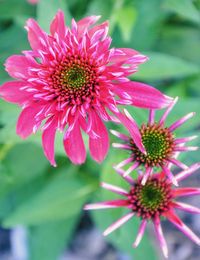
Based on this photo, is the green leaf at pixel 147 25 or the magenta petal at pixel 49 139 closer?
the magenta petal at pixel 49 139

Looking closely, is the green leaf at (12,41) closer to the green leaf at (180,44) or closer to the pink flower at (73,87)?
the green leaf at (180,44)

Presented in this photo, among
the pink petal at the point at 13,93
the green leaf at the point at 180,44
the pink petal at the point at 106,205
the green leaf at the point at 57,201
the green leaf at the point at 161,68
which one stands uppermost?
the pink petal at the point at 13,93

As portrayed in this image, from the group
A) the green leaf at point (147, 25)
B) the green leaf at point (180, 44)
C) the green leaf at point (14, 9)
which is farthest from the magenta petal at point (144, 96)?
the green leaf at point (180, 44)

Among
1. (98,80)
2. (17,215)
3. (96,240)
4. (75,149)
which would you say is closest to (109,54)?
(98,80)

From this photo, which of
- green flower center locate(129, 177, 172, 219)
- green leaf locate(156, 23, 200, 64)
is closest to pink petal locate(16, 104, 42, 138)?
green flower center locate(129, 177, 172, 219)

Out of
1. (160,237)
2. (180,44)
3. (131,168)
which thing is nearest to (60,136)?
(131,168)

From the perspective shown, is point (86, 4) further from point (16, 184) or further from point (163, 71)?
point (16, 184)

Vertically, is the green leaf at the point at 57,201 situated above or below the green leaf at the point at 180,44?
below

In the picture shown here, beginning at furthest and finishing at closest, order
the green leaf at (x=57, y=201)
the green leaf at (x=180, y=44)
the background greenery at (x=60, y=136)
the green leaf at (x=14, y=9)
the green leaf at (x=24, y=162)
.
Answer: the green leaf at (x=180, y=44) → the green leaf at (x=14, y=9) → the green leaf at (x=24, y=162) → the green leaf at (x=57, y=201) → the background greenery at (x=60, y=136)
